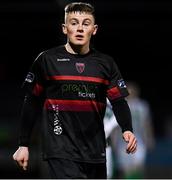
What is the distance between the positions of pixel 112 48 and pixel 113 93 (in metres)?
16.5

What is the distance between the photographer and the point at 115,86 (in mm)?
6488

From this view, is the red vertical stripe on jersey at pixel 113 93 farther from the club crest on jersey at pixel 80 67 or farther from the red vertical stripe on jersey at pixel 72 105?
the club crest on jersey at pixel 80 67

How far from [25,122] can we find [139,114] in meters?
6.12

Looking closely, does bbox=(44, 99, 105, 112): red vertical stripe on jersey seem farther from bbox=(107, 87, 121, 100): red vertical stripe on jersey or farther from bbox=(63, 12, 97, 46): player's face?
bbox=(63, 12, 97, 46): player's face

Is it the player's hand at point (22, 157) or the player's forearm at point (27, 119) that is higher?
the player's forearm at point (27, 119)

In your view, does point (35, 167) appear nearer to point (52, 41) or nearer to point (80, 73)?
point (52, 41)

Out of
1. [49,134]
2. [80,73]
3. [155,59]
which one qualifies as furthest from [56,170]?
[155,59]

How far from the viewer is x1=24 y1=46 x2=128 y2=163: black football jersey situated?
6348mm

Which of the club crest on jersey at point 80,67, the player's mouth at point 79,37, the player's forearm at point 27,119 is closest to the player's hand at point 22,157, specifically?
the player's forearm at point 27,119

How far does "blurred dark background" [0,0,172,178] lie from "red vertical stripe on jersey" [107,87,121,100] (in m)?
9.49

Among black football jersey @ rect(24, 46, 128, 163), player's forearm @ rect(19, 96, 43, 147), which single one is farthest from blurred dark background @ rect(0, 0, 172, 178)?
black football jersey @ rect(24, 46, 128, 163)

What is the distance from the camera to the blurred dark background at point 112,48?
17.8m

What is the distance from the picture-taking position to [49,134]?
6.39 meters

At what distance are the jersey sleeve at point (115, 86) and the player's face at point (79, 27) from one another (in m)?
0.31
